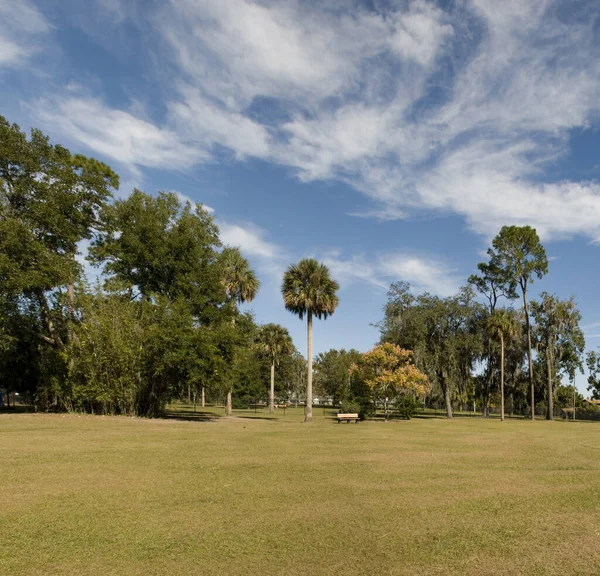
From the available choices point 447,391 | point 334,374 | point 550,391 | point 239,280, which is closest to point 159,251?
point 239,280

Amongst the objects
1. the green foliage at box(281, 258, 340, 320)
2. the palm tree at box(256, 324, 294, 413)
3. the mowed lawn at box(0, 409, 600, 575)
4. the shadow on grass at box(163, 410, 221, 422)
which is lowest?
the shadow on grass at box(163, 410, 221, 422)

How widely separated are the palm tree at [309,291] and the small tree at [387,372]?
592 cm

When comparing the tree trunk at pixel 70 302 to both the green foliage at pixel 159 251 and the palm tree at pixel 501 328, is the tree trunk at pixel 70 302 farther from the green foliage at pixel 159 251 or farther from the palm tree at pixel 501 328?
the palm tree at pixel 501 328

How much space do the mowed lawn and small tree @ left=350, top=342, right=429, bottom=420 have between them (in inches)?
990

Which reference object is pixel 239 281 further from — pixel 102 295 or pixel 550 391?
pixel 550 391

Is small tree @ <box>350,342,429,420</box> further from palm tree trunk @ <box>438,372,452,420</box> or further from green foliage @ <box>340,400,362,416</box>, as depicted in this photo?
palm tree trunk @ <box>438,372,452,420</box>

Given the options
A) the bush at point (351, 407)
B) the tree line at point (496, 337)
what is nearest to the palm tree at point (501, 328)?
the tree line at point (496, 337)

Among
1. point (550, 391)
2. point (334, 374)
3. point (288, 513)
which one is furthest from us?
point (334, 374)

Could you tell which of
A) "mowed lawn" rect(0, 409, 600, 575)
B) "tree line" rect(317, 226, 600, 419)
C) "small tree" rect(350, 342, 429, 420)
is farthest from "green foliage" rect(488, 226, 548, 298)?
"mowed lawn" rect(0, 409, 600, 575)

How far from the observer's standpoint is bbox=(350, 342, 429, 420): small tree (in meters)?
38.5

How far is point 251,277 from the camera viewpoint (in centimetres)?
4059

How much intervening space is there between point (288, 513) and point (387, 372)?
1288 inches

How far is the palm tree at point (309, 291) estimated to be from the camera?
36094 millimetres

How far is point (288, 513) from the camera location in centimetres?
711
